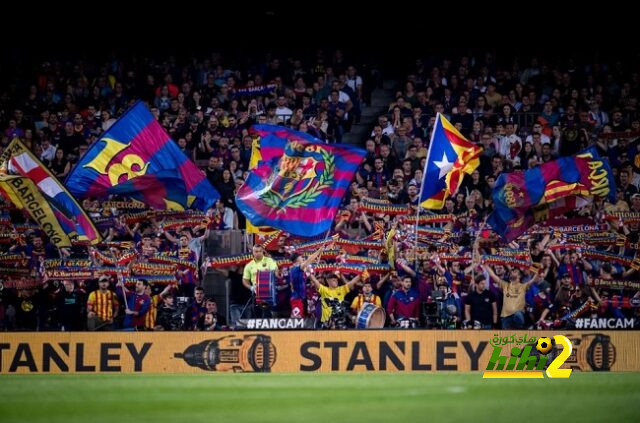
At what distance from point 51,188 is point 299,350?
217 inches

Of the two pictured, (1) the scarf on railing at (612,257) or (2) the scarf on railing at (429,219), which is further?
(2) the scarf on railing at (429,219)

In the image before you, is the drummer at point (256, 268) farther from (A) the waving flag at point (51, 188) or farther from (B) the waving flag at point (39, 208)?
(B) the waving flag at point (39, 208)

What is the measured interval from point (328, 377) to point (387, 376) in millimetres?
967

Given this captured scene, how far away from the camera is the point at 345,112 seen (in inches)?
965

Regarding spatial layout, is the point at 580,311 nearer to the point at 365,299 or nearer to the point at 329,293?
the point at 365,299

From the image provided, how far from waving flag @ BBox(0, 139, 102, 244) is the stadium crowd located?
794 millimetres

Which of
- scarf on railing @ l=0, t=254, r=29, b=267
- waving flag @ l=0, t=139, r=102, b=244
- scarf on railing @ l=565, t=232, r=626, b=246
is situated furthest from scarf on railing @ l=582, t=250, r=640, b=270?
scarf on railing @ l=0, t=254, r=29, b=267

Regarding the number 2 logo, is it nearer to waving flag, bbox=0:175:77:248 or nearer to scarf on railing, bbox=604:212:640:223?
scarf on railing, bbox=604:212:640:223

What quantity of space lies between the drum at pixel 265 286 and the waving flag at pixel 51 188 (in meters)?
3.17

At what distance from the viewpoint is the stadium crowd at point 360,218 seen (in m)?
20.0

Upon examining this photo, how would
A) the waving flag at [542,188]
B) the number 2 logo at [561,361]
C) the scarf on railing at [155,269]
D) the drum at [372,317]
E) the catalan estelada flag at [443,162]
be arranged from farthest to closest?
the scarf on railing at [155,269] → the waving flag at [542,188] → the catalan estelada flag at [443,162] → the drum at [372,317] → the number 2 logo at [561,361]

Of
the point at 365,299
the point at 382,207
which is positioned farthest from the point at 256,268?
the point at 382,207

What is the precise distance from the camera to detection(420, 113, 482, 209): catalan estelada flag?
19.9m

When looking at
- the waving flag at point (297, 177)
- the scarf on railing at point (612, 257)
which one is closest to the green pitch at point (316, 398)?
the scarf on railing at point (612, 257)
